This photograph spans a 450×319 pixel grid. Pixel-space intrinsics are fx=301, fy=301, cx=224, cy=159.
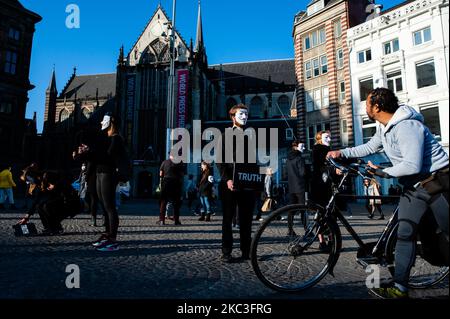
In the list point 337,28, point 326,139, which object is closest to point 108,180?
point 326,139

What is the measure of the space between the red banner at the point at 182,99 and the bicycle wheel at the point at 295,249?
36.0m

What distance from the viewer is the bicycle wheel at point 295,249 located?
110 inches

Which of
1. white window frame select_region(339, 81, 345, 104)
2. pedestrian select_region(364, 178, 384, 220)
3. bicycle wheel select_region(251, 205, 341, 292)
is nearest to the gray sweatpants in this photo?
pedestrian select_region(364, 178, 384, 220)

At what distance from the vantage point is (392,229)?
9.20 ft

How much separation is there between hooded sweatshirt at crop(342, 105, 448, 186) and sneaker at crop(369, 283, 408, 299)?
86 cm

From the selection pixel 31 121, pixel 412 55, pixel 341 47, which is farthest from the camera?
pixel 31 121

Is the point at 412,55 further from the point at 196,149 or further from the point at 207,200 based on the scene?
the point at 196,149

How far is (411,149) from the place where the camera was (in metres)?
2.37

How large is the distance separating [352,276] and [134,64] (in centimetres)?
4732

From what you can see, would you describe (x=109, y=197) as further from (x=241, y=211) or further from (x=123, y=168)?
(x=241, y=211)

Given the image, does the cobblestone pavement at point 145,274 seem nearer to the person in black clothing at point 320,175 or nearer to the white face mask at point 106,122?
the person in black clothing at point 320,175

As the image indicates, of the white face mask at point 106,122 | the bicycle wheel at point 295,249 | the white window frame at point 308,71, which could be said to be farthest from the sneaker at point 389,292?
the white window frame at point 308,71

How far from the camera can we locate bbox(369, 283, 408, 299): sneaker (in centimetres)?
240
